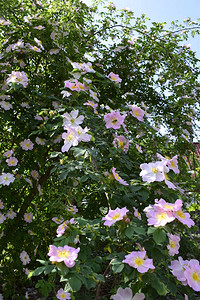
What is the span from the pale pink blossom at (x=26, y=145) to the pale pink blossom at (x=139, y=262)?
3.52ft

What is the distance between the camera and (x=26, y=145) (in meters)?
1.72

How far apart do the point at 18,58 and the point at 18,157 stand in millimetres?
585

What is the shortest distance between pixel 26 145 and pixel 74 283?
1135 mm

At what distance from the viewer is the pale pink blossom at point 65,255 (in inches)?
29.0

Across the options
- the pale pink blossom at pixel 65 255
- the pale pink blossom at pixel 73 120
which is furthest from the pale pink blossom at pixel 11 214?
the pale pink blossom at pixel 65 255

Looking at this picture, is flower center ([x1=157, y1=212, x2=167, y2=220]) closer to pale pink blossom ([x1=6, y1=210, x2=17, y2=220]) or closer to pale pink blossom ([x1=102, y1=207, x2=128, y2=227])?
pale pink blossom ([x1=102, y1=207, x2=128, y2=227])

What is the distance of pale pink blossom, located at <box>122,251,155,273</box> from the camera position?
75 centimetres

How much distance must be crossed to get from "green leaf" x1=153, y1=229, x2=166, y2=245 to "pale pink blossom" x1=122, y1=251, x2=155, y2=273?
6 cm

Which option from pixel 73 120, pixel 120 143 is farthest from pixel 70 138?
pixel 120 143

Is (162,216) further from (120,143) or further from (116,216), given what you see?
(120,143)

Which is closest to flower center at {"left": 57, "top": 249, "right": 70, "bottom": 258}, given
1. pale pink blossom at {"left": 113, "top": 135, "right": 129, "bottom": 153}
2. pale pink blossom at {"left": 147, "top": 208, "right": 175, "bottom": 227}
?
pale pink blossom at {"left": 147, "top": 208, "right": 175, "bottom": 227}

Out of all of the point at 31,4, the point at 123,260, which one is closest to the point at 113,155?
the point at 123,260

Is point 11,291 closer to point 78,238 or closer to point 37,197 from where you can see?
point 37,197

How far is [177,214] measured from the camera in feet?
2.68
